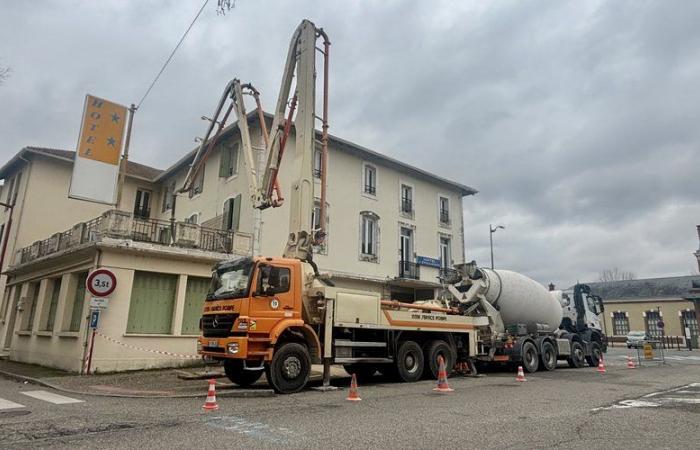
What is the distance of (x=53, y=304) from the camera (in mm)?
18594

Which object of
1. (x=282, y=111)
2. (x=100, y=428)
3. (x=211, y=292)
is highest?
(x=282, y=111)

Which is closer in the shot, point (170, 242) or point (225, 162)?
point (170, 242)

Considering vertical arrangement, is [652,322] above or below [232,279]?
above

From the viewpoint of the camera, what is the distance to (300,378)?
10.0 m

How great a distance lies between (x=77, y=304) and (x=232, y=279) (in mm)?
9189

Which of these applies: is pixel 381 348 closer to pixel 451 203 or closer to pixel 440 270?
pixel 440 270

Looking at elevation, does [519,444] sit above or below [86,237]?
below

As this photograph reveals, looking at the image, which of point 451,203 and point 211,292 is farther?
point 451,203

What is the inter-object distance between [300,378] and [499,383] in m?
5.38

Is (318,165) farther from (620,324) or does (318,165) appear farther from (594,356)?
(620,324)

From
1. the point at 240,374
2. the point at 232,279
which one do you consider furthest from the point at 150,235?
the point at 240,374

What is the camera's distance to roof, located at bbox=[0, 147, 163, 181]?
23141 mm

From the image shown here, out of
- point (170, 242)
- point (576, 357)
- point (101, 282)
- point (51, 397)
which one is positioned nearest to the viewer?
point (51, 397)

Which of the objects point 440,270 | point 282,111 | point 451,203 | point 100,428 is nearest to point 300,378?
point 100,428
